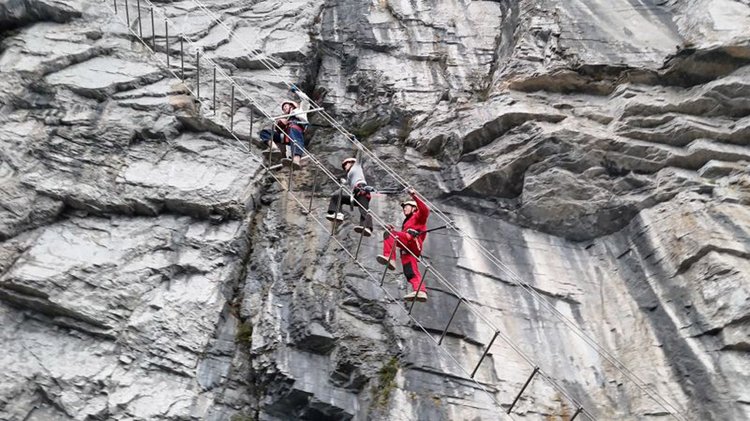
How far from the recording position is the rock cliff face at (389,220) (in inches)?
392

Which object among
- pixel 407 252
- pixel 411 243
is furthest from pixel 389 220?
pixel 407 252

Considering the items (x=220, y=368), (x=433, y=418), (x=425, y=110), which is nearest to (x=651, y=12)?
(x=425, y=110)

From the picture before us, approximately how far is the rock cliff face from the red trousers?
0.66m

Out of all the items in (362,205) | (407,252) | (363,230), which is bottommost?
(407,252)

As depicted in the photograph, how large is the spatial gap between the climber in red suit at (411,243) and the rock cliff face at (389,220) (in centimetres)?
67

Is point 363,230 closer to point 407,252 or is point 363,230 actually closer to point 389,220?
point 407,252

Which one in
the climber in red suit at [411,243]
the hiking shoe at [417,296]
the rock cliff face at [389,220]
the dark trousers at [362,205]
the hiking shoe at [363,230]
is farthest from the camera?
the dark trousers at [362,205]

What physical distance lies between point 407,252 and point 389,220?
7.11ft

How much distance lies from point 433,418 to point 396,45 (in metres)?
9.94

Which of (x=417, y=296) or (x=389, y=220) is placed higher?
(x=389, y=220)

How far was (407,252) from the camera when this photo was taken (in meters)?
10.6

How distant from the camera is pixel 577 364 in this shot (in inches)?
414

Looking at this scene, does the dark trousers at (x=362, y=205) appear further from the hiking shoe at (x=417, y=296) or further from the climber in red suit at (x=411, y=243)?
the hiking shoe at (x=417, y=296)

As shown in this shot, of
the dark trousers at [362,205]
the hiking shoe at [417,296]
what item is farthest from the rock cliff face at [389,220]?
the dark trousers at [362,205]
